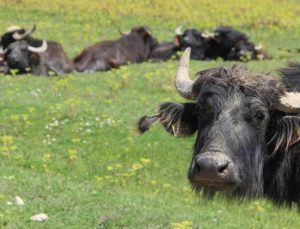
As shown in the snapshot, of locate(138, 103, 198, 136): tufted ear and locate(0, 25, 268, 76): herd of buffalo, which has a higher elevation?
locate(138, 103, 198, 136): tufted ear

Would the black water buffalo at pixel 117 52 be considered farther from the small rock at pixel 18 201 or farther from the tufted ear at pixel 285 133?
the tufted ear at pixel 285 133

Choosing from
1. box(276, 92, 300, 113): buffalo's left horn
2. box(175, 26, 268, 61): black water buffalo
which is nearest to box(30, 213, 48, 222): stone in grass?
box(276, 92, 300, 113): buffalo's left horn

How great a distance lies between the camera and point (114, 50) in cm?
1947

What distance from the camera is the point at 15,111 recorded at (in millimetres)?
11992

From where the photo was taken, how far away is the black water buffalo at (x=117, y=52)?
18.4 m

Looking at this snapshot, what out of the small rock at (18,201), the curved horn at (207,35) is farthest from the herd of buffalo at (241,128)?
the curved horn at (207,35)

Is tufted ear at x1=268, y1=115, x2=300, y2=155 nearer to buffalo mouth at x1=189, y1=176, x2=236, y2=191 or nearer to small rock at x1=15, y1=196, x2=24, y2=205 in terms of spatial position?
buffalo mouth at x1=189, y1=176, x2=236, y2=191

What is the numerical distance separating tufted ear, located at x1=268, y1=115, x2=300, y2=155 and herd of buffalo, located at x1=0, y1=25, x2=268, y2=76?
12.1 metres

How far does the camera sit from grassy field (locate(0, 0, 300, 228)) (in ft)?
23.9

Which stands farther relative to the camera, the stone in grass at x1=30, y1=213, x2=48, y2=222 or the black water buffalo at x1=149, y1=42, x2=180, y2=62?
the black water buffalo at x1=149, y1=42, x2=180, y2=62

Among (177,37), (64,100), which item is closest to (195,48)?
(177,37)

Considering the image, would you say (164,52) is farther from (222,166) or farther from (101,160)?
(222,166)

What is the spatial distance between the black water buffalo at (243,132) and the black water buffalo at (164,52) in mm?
14162

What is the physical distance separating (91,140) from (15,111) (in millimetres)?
1847
